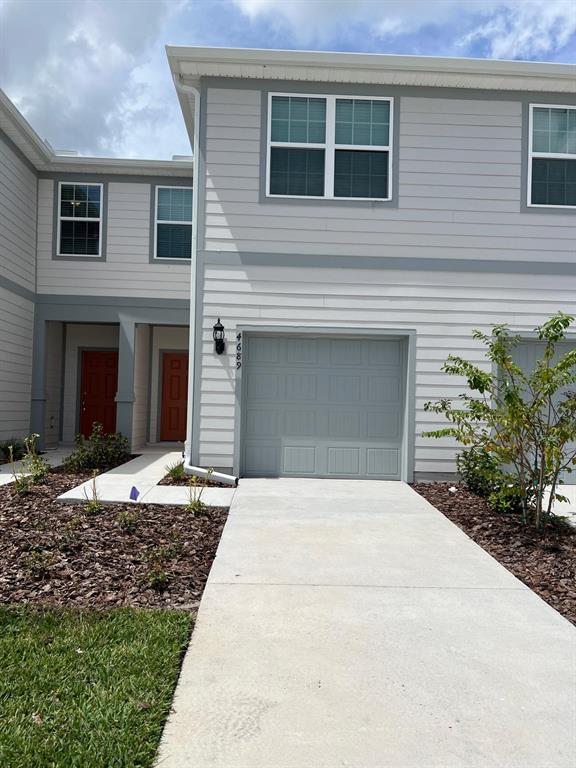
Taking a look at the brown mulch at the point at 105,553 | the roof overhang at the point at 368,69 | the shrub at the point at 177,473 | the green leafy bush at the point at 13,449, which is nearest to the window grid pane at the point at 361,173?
the roof overhang at the point at 368,69

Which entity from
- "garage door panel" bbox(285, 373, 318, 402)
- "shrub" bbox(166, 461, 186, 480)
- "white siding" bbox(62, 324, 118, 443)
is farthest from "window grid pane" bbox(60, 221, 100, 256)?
"shrub" bbox(166, 461, 186, 480)

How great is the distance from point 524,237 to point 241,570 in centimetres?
612

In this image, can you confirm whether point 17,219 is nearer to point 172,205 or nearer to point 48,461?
point 172,205

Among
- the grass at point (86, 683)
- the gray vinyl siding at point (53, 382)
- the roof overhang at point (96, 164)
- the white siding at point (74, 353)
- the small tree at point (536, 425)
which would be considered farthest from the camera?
the white siding at point (74, 353)

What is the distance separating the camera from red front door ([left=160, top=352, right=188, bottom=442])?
13.2 m

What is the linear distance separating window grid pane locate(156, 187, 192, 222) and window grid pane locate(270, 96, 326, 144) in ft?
12.7

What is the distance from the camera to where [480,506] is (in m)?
6.85

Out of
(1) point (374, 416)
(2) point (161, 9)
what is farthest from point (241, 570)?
(2) point (161, 9)

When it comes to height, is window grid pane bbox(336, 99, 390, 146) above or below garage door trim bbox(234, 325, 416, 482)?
above

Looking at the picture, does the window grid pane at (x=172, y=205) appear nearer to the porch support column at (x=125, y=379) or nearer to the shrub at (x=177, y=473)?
the porch support column at (x=125, y=379)

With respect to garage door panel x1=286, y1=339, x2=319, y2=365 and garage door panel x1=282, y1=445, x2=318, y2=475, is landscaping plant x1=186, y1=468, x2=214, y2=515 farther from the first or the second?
garage door panel x1=286, y1=339, x2=319, y2=365

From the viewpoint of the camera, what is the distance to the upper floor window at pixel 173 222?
11.6 meters

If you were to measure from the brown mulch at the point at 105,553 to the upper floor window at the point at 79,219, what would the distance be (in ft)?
20.8

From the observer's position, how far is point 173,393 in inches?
522
